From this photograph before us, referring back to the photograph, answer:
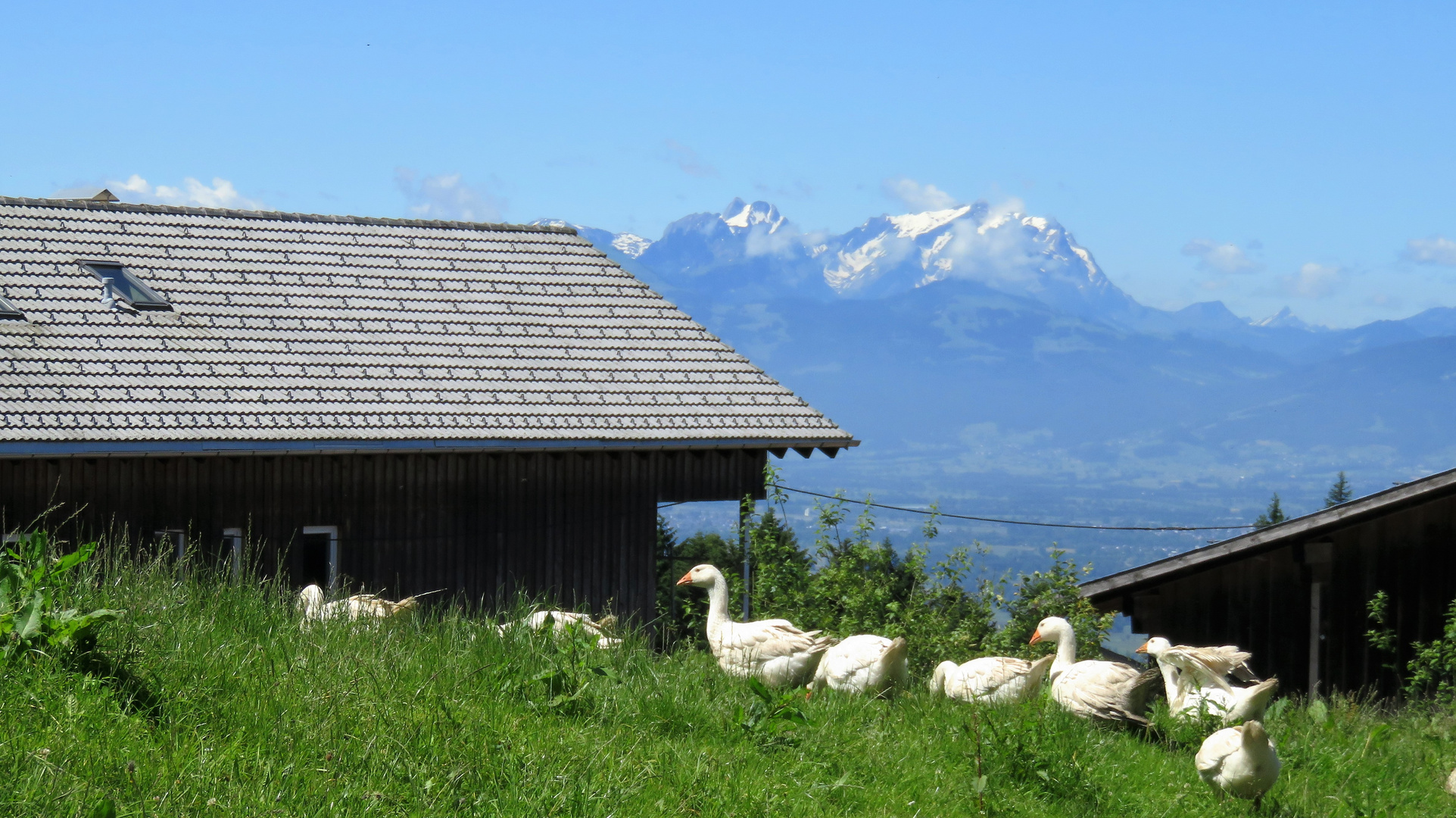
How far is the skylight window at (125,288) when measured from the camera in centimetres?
1502

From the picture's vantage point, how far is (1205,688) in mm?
8688

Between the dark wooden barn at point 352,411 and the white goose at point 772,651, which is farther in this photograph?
the dark wooden barn at point 352,411

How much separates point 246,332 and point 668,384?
5209 mm

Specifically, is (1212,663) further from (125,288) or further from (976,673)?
(125,288)

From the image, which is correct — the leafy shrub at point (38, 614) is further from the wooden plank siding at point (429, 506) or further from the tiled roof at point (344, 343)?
the tiled roof at point (344, 343)

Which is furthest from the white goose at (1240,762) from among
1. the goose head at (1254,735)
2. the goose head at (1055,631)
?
the goose head at (1055,631)

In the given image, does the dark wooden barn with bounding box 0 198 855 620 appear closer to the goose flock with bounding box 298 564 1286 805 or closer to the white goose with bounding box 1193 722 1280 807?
the goose flock with bounding box 298 564 1286 805

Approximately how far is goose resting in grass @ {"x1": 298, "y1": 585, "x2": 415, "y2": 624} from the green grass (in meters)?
0.23

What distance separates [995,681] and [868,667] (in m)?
0.85

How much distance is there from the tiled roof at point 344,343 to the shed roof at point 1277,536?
12.0 ft

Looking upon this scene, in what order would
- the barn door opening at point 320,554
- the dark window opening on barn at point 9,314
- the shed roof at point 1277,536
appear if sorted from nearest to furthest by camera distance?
the shed roof at point 1277,536 < the barn door opening at point 320,554 < the dark window opening on barn at point 9,314

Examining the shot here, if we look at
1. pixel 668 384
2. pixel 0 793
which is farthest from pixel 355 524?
pixel 0 793

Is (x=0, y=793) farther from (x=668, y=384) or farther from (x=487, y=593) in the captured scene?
(x=668, y=384)

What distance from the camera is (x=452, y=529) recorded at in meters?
14.3
